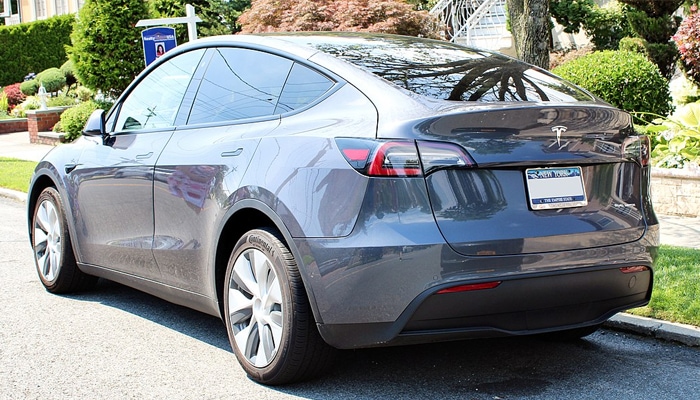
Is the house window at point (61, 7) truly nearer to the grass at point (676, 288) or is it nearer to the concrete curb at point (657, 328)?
the grass at point (676, 288)

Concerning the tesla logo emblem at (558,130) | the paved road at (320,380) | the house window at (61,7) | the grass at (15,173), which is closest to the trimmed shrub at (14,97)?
the house window at (61,7)

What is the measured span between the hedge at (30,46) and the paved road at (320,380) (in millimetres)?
33898

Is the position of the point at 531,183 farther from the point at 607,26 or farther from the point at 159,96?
the point at 607,26

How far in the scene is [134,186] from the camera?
5168 mm

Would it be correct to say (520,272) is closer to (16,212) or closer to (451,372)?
(451,372)

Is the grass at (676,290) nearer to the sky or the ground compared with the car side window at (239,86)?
nearer to the ground

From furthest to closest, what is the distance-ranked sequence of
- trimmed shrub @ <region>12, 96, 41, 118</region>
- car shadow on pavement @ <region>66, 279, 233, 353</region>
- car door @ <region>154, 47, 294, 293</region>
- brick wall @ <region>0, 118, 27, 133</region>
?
trimmed shrub @ <region>12, 96, 41, 118</region>
brick wall @ <region>0, 118, 27, 133</region>
car shadow on pavement @ <region>66, 279, 233, 353</region>
car door @ <region>154, 47, 294, 293</region>

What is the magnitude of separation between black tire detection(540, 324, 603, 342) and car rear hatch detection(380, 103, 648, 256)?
92 cm

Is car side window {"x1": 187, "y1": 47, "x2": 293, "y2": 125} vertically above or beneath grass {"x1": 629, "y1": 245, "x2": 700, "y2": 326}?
above

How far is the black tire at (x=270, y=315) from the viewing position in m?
3.97

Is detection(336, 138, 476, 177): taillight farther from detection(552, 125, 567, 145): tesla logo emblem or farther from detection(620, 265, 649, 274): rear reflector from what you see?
detection(620, 265, 649, 274): rear reflector

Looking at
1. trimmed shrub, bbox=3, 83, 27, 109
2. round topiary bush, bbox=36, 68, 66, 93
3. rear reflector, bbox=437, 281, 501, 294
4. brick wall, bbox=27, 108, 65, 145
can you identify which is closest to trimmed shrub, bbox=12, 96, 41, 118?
round topiary bush, bbox=36, 68, 66, 93

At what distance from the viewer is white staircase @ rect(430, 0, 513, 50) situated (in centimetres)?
2158

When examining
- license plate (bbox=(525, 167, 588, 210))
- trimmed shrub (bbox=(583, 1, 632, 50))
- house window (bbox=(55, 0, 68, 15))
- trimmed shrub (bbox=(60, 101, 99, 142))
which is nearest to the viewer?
license plate (bbox=(525, 167, 588, 210))
